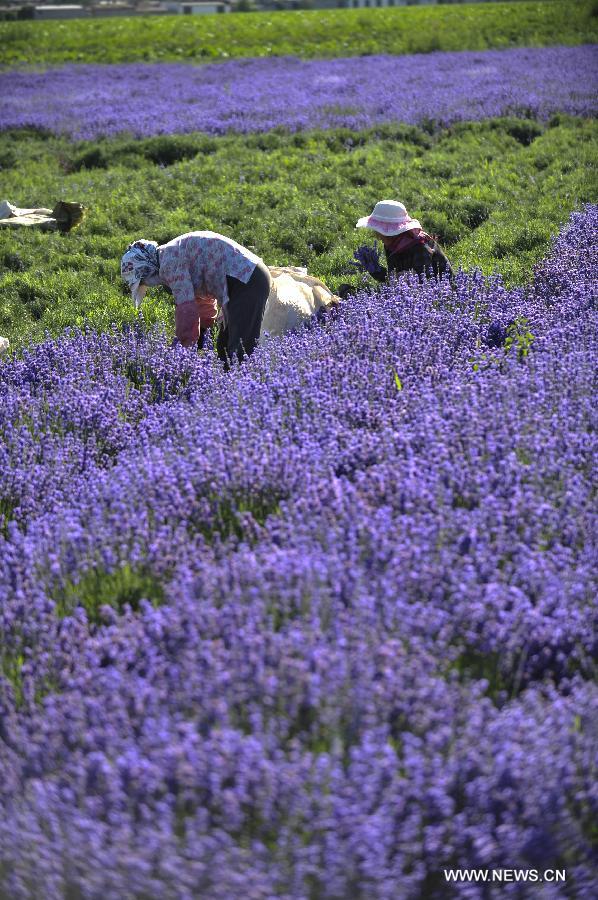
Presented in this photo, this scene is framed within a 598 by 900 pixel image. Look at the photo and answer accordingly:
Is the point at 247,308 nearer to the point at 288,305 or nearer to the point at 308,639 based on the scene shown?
the point at 288,305

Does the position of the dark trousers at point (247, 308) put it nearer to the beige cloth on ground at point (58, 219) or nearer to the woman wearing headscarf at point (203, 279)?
the woman wearing headscarf at point (203, 279)

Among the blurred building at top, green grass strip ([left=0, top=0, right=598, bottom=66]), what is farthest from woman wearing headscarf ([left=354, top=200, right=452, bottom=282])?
the blurred building at top

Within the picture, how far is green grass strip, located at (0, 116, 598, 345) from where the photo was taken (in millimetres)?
7223

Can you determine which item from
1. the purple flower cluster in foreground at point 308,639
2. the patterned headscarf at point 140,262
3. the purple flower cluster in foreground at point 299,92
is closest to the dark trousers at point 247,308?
the patterned headscarf at point 140,262

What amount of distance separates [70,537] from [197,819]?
134 centimetres

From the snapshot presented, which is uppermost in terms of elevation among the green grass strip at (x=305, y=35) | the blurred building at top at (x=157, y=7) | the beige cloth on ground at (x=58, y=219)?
the blurred building at top at (x=157, y=7)

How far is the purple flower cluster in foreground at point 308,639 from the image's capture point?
6.50ft

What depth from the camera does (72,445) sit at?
13.4 feet

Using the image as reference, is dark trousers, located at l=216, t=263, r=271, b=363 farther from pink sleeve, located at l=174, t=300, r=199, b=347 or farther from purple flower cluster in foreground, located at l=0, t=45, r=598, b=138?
purple flower cluster in foreground, located at l=0, t=45, r=598, b=138

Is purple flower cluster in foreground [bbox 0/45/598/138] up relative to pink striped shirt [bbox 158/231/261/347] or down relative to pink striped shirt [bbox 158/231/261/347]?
up

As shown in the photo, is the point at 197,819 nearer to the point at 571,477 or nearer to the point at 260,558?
the point at 260,558

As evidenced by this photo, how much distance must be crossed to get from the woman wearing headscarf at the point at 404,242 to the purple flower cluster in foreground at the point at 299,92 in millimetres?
6971

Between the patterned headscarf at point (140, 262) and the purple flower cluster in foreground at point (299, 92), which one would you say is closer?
the patterned headscarf at point (140, 262)

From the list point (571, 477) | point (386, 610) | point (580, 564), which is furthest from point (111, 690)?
point (571, 477)
